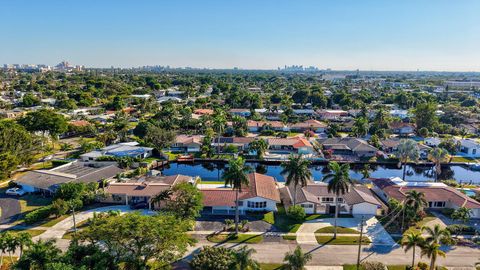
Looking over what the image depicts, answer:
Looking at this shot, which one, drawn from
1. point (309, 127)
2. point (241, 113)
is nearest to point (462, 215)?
point (309, 127)

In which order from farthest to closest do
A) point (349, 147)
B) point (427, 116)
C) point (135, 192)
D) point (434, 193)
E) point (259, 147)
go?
point (427, 116), point (349, 147), point (259, 147), point (434, 193), point (135, 192)

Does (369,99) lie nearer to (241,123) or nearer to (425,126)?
(425,126)

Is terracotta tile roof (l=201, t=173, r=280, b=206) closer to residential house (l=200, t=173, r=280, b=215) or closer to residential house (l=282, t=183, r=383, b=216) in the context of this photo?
residential house (l=200, t=173, r=280, b=215)

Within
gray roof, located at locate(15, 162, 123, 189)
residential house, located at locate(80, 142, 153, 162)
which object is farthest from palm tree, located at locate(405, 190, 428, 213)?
residential house, located at locate(80, 142, 153, 162)

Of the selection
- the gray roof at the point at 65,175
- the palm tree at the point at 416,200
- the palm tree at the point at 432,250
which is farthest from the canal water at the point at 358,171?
the palm tree at the point at 432,250

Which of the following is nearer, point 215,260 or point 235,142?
point 215,260

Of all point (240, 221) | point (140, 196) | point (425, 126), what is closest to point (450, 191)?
point (240, 221)

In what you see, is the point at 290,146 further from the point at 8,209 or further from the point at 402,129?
the point at 8,209

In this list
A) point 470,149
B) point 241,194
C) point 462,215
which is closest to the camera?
point 462,215
